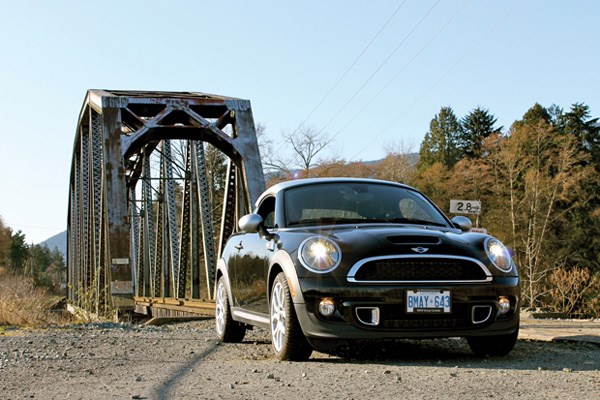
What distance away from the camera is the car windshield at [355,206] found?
7.35m

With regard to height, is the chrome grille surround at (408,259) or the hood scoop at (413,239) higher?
the hood scoop at (413,239)

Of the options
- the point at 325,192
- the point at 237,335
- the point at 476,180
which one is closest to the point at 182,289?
the point at 237,335

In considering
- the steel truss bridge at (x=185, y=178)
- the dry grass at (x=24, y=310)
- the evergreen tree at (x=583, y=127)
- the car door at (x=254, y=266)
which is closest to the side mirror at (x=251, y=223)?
the car door at (x=254, y=266)

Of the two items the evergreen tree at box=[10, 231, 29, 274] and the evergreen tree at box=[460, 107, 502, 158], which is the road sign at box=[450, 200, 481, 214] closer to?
the evergreen tree at box=[460, 107, 502, 158]

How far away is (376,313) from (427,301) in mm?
390

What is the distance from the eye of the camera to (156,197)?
2912 centimetres

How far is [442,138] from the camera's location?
108 meters

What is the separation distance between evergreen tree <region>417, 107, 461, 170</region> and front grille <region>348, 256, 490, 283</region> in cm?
9832

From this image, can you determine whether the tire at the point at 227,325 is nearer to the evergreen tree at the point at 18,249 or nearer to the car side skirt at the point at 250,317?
the car side skirt at the point at 250,317

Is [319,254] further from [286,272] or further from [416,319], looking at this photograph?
[416,319]

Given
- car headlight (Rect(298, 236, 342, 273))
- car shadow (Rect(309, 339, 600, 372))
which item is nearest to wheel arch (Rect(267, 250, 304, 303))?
car headlight (Rect(298, 236, 342, 273))

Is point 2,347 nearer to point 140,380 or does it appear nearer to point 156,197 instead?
point 140,380

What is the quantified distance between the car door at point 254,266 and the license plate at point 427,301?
1.40 metres

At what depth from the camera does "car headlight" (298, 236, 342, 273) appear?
6.17m
